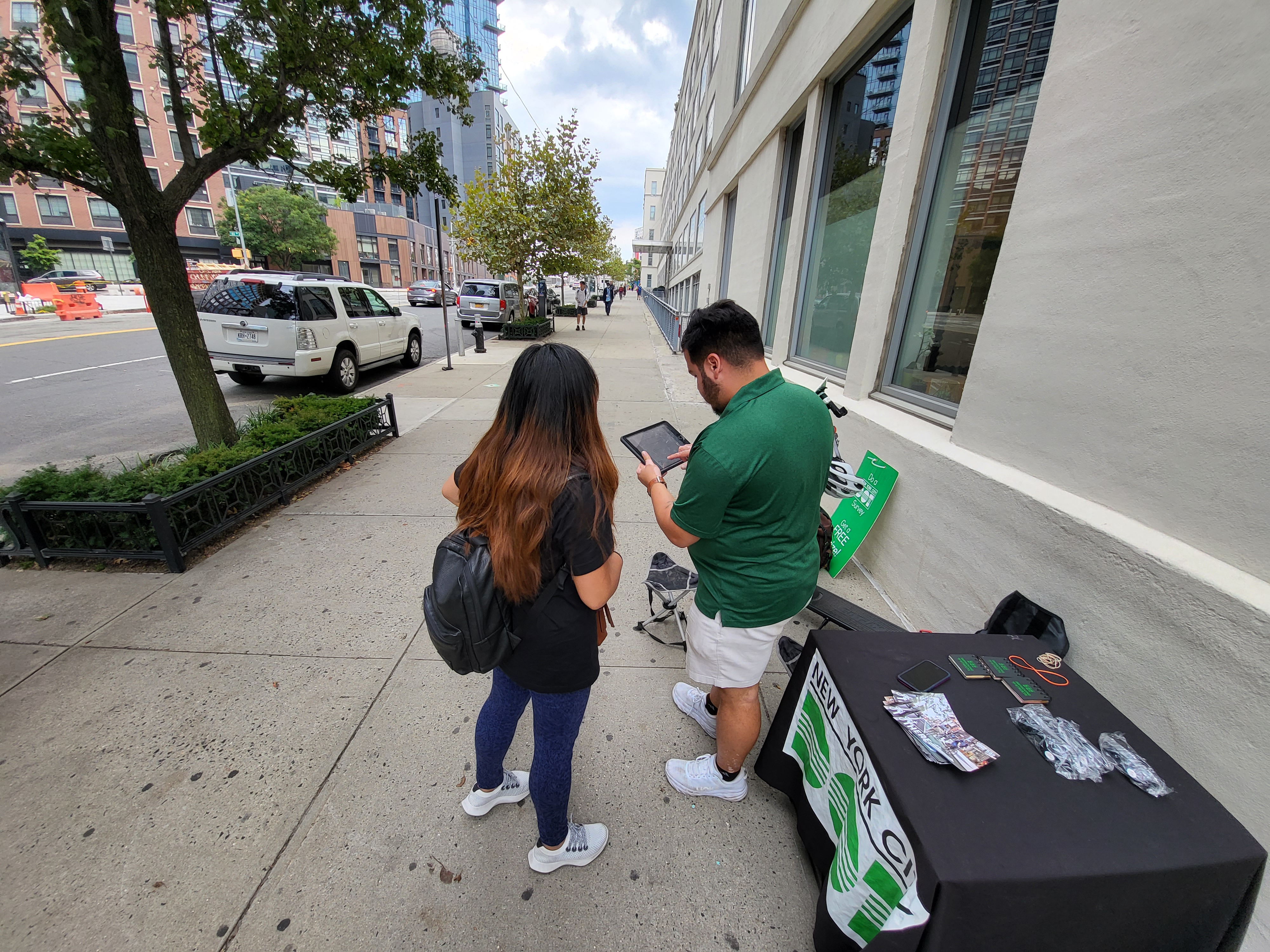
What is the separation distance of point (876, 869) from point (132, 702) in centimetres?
330

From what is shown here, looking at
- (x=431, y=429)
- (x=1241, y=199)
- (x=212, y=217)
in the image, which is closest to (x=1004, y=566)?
(x=1241, y=199)

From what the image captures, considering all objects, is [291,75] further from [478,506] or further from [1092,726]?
[1092,726]

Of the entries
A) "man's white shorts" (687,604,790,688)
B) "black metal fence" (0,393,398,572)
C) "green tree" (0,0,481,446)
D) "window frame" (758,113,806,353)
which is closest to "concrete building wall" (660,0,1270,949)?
"man's white shorts" (687,604,790,688)

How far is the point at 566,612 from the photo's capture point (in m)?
1.55

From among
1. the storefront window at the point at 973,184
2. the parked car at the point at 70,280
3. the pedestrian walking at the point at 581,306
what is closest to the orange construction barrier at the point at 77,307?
the parked car at the point at 70,280

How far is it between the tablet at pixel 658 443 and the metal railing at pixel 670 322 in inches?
238

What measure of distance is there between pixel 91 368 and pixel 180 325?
993cm

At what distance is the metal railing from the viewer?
1397 cm

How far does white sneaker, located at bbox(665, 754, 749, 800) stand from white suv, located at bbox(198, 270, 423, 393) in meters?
8.49

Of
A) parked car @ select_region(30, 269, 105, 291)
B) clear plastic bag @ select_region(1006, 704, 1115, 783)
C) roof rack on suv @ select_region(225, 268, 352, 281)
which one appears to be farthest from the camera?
parked car @ select_region(30, 269, 105, 291)

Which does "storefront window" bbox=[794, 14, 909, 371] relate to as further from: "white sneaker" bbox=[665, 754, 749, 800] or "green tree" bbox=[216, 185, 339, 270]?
"green tree" bbox=[216, 185, 339, 270]

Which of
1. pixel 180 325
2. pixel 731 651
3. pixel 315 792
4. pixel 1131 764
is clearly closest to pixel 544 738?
pixel 731 651

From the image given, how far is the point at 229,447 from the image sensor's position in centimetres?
482

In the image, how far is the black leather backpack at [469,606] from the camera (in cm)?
141
